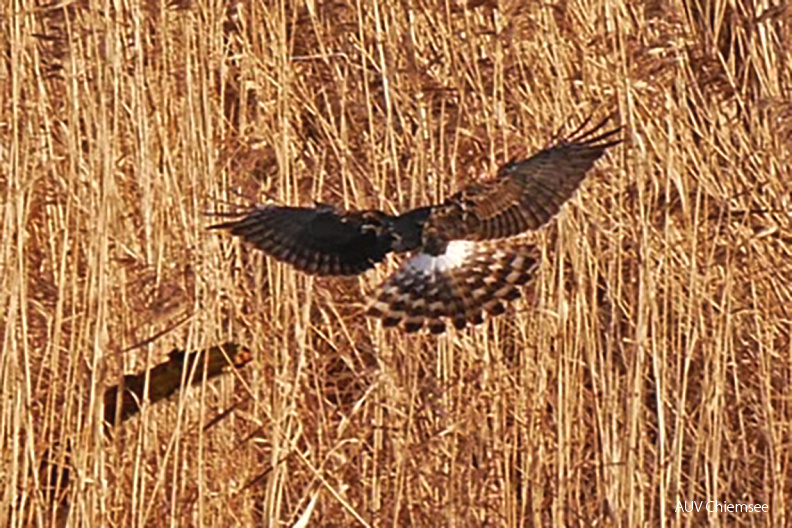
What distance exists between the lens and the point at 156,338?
328 cm

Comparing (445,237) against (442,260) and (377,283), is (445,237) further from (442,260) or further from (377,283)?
(377,283)

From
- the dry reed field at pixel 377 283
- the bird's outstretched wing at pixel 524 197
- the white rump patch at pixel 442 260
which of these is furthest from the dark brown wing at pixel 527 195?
the dry reed field at pixel 377 283

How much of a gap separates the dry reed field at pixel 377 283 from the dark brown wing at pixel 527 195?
10.2 inches

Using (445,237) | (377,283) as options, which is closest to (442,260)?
(445,237)

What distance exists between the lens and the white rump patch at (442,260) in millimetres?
3246

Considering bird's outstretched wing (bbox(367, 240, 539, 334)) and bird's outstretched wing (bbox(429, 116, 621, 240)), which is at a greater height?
bird's outstretched wing (bbox(429, 116, 621, 240))

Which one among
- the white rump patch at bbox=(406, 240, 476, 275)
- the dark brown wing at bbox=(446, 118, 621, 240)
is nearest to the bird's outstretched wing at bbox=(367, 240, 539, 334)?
the white rump patch at bbox=(406, 240, 476, 275)

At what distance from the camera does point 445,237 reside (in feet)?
10.1

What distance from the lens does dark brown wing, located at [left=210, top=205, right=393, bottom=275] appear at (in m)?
3.16

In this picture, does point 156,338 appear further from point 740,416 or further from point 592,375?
point 740,416

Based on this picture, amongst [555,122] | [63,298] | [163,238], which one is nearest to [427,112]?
[555,122]

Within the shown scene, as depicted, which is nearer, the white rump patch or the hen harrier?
the hen harrier

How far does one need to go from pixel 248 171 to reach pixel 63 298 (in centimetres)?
55

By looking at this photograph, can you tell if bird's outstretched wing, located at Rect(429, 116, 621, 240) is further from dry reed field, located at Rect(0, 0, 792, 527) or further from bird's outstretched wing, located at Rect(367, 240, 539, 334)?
dry reed field, located at Rect(0, 0, 792, 527)
